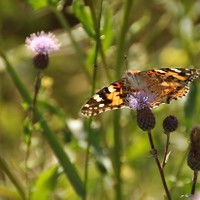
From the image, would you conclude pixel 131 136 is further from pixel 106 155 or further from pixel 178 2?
pixel 178 2

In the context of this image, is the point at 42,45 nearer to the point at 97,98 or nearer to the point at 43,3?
the point at 43,3

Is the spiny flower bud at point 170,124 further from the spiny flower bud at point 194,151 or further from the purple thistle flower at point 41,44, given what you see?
the purple thistle flower at point 41,44

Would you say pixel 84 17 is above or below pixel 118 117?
above

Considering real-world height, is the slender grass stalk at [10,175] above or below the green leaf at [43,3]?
below

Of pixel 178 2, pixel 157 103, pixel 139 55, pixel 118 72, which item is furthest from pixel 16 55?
pixel 157 103

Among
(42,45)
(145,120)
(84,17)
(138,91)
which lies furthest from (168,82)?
(42,45)

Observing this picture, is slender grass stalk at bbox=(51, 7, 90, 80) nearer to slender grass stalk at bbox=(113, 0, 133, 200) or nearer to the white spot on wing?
slender grass stalk at bbox=(113, 0, 133, 200)

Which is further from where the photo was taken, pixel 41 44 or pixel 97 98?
pixel 41 44

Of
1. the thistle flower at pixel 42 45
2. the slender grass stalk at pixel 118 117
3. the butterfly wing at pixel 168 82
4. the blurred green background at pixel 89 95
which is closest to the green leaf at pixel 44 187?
the blurred green background at pixel 89 95
